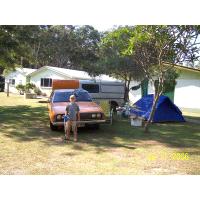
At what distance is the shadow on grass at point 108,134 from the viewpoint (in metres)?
9.95

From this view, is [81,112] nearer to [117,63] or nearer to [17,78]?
[117,63]

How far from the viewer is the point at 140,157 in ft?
26.8

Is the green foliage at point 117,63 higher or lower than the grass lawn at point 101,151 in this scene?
higher

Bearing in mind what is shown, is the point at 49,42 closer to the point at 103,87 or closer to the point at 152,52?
the point at 103,87

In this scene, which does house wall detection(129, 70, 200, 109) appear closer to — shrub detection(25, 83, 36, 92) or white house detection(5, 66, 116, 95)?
white house detection(5, 66, 116, 95)

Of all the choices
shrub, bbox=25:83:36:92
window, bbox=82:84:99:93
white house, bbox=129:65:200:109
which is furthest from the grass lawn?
shrub, bbox=25:83:36:92

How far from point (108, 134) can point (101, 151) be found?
277 cm

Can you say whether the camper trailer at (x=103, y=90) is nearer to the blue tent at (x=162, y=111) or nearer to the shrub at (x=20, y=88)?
the blue tent at (x=162, y=111)

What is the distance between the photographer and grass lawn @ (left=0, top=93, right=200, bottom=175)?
702 cm

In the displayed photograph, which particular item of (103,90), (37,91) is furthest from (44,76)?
(103,90)

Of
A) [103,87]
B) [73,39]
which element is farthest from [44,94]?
[73,39]

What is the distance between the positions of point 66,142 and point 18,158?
2.32 metres

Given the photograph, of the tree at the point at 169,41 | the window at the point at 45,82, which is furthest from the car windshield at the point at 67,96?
the window at the point at 45,82
